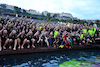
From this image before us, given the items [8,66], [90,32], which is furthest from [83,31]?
[8,66]

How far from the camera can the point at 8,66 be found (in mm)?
6020

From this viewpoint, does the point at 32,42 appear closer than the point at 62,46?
Yes

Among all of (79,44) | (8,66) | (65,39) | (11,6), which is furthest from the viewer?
(11,6)

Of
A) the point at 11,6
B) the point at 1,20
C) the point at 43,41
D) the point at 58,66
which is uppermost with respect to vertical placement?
the point at 11,6

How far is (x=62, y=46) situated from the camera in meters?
9.71

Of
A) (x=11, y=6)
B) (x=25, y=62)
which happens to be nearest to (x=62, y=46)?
(x=25, y=62)

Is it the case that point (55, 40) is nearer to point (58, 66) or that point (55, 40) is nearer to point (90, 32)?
point (58, 66)

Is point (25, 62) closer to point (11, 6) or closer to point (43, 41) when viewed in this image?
point (43, 41)

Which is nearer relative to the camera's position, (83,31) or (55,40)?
(55,40)

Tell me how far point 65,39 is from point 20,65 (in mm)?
5290

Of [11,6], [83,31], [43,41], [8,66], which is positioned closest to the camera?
[8,66]

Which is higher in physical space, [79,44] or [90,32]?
[90,32]

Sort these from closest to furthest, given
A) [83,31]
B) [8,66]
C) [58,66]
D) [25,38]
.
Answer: [8,66] < [58,66] < [25,38] < [83,31]

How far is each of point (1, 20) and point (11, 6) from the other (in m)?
31.8
